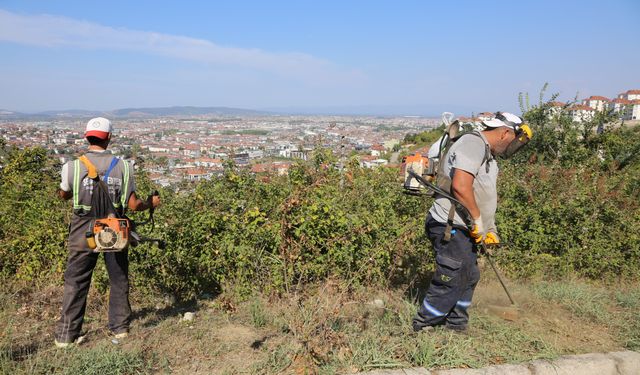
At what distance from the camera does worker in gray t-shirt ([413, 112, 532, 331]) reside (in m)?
3.20

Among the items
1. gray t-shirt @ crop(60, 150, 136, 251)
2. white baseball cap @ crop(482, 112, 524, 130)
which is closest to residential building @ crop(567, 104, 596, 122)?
white baseball cap @ crop(482, 112, 524, 130)

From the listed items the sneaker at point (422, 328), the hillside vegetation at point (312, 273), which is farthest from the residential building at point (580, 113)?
the sneaker at point (422, 328)

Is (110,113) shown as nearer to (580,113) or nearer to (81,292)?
(580,113)

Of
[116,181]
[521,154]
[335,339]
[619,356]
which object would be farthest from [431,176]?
[521,154]

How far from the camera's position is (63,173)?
3.21 metres

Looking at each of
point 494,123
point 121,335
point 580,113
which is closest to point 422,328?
point 494,123

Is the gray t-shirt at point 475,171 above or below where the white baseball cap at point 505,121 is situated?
below

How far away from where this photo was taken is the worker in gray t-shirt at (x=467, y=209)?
3.20 meters

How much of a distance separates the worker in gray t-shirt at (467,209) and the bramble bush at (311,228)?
92 centimetres

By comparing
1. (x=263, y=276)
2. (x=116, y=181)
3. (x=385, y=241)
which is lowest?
(x=263, y=276)

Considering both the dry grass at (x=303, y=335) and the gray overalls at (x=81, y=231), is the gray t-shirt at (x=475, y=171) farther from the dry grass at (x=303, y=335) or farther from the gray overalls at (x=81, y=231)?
the gray overalls at (x=81, y=231)

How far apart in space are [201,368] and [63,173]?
176 cm

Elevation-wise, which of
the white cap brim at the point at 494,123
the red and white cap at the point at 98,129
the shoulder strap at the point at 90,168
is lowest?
the shoulder strap at the point at 90,168

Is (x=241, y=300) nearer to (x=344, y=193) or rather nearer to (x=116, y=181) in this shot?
(x=116, y=181)
